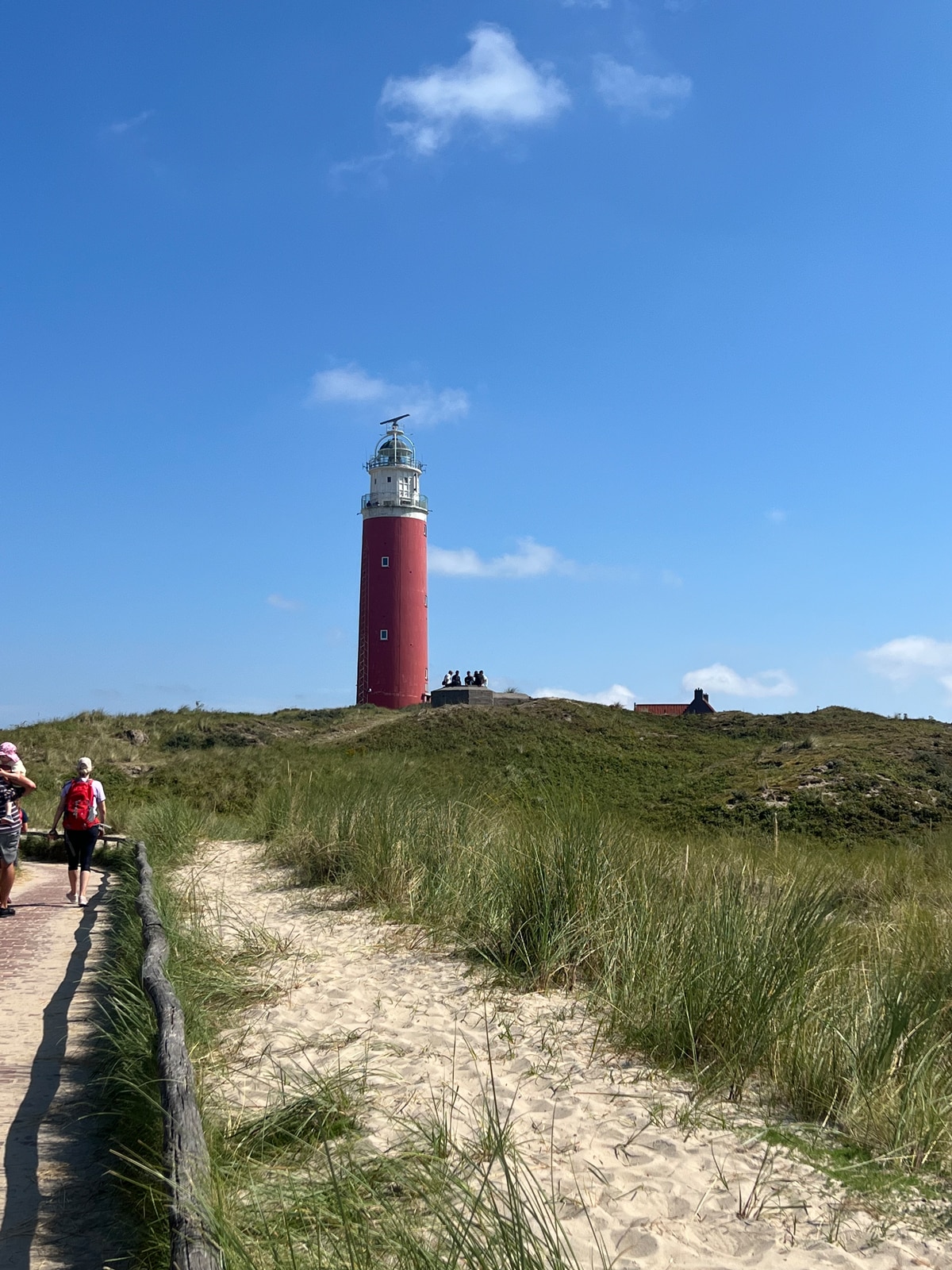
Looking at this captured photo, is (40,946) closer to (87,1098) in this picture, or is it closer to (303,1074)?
(87,1098)

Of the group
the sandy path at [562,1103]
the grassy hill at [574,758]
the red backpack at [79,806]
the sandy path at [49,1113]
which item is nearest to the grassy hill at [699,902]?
the grassy hill at [574,758]

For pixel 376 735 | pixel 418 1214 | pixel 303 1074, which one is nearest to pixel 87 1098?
pixel 303 1074

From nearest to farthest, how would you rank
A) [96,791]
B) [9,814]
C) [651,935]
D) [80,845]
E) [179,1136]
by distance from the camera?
[179,1136]
[651,935]
[9,814]
[80,845]
[96,791]

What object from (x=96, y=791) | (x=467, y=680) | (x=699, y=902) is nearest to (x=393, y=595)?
(x=467, y=680)

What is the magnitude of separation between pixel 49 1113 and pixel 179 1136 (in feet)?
6.08

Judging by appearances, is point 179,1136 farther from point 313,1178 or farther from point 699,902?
point 699,902

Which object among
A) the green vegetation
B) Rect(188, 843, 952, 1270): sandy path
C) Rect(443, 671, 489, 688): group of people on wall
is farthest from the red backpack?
Rect(443, 671, 489, 688): group of people on wall

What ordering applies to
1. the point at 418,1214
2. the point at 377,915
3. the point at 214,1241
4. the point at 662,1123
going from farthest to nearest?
the point at 377,915, the point at 662,1123, the point at 418,1214, the point at 214,1241

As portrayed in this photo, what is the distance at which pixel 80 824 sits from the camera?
35.1 ft

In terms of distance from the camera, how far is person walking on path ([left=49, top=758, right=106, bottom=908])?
34.9ft

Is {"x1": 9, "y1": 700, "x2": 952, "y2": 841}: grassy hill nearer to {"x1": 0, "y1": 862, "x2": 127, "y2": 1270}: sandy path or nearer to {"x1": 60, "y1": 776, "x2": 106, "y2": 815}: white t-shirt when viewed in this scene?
{"x1": 60, "y1": 776, "x2": 106, "y2": 815}: white t-shirt

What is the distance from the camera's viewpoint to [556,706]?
38.2m

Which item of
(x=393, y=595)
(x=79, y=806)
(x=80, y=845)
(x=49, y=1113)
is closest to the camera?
(x=49, y=1113)

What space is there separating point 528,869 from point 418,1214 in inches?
150
